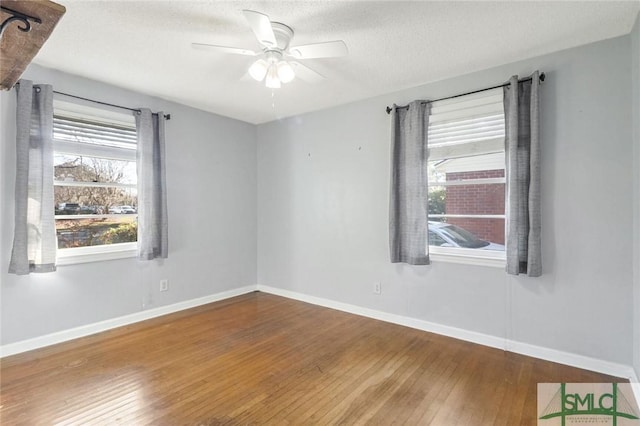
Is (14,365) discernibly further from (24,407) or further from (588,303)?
(588,303)

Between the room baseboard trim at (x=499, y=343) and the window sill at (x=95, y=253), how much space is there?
2322mm

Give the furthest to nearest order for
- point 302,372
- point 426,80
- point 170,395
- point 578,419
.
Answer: point 426,80
point 302,372
point 170,395
point 578,419

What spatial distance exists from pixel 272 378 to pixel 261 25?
2.42 m

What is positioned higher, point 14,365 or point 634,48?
point 634,48

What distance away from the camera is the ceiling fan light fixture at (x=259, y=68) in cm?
229

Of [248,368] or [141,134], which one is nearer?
[248,368]

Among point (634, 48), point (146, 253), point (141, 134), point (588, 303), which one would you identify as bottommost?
point (588, 303)

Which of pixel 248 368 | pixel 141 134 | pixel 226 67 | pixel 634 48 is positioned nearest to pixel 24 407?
pixel 248 368

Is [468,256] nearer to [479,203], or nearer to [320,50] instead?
[479,203]

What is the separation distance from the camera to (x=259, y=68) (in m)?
2.30

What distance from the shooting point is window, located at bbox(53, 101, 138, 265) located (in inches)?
123

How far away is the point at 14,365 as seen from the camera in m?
2.58

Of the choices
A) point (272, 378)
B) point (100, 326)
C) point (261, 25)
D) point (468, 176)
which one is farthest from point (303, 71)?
point (100, 326)

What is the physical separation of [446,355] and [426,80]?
2.67 m
